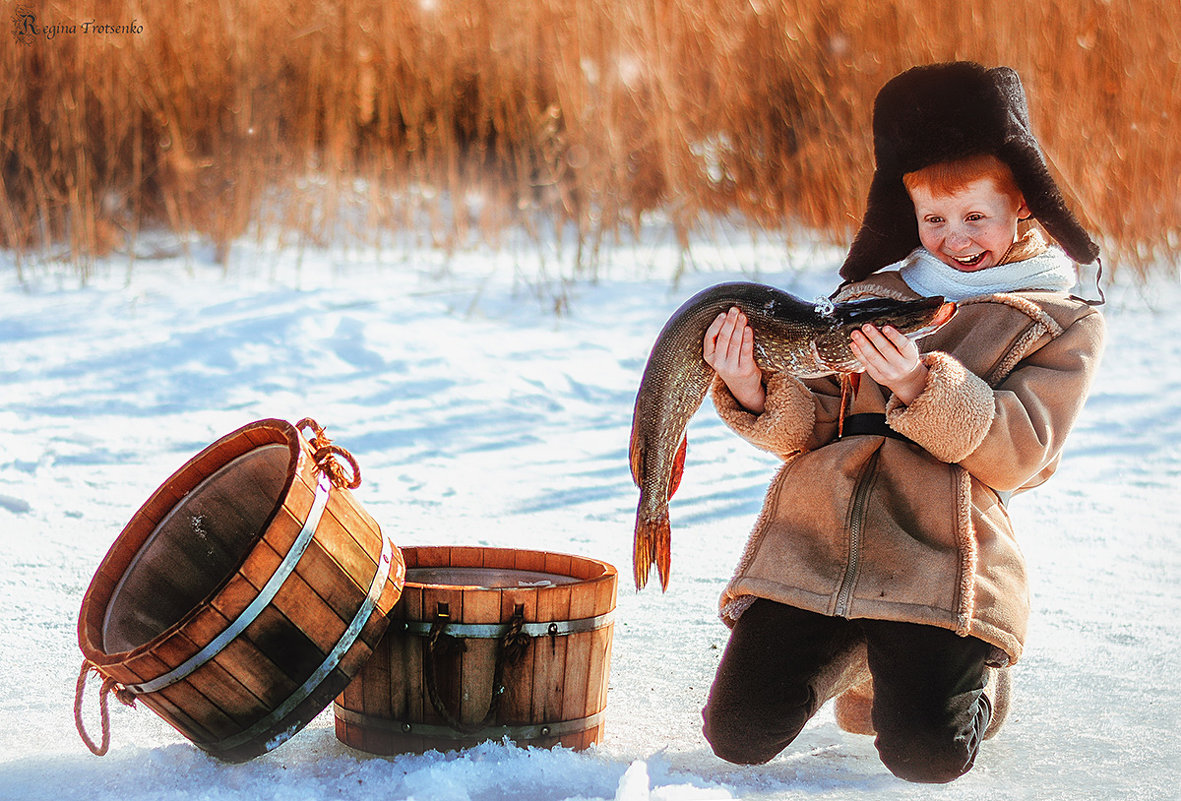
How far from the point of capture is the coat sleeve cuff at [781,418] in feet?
7.98

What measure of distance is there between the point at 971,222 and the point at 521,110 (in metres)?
7.01

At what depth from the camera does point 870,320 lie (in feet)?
6.93

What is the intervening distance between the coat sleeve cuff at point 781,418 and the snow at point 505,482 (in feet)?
2.22

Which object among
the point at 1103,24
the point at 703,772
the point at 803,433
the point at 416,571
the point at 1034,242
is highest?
the point at 1103,24

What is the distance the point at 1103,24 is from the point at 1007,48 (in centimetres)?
124

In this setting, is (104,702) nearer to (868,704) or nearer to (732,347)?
(732,347)

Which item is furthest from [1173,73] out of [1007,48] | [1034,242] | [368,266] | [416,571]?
[416,571]

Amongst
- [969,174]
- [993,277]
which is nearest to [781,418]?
[993,277]

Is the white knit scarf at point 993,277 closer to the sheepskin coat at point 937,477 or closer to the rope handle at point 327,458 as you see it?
the sheepskin coat at point 937,477

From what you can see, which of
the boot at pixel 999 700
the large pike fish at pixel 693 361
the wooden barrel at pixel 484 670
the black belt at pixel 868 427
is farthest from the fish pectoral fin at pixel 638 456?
the boot at pixel 999 700

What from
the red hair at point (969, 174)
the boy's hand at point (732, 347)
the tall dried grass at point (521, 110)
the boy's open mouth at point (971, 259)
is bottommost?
the boy's hand at point (732, 347)

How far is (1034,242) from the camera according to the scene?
2.44 metres

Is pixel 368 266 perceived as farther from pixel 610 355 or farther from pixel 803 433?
pixel 803 433

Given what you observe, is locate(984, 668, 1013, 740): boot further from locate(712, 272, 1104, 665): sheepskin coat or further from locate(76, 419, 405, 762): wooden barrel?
locate(76, 419, 405, 762): wooden barrel
